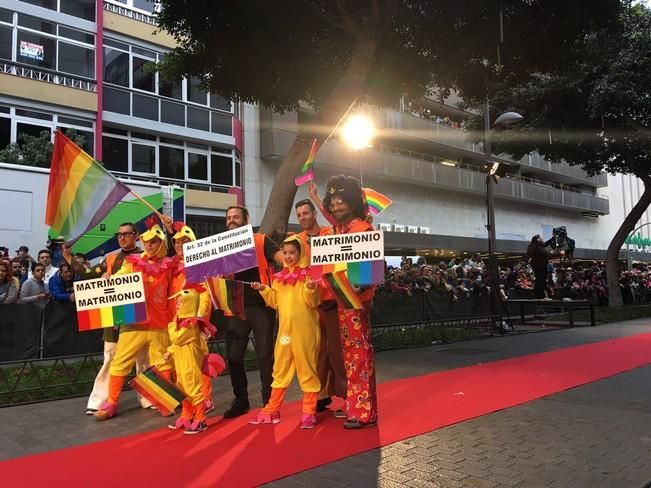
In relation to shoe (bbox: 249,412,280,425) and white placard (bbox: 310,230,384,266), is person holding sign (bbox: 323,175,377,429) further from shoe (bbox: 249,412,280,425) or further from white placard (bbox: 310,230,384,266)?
shoe (bbox: 249,412,280,425)

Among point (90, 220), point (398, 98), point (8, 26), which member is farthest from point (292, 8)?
point (8, 26)

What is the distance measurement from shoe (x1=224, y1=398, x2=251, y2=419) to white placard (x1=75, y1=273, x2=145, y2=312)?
1.40 meters

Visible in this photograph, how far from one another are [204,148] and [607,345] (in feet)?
55.5

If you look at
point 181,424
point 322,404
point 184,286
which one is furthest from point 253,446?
point 184,286

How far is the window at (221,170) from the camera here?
23641 millimetres

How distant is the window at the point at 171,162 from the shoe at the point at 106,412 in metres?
17.3

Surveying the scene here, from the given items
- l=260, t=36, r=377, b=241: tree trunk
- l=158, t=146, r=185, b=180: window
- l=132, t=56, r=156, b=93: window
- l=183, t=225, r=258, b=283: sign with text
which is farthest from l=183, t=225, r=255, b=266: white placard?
l=132, t=56, r=156, b=93: window

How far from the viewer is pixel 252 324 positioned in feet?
18.8

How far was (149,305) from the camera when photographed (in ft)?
19.0

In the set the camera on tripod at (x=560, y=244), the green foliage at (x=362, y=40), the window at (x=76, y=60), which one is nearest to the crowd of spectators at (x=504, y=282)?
the camera on tripod at (x=560, y=244)

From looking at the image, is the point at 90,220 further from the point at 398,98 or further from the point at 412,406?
the point at 398,98

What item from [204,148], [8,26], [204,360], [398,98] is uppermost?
[8,26]

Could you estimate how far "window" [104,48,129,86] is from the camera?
2102cm

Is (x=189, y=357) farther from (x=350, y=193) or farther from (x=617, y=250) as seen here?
(x=617, y=250)
